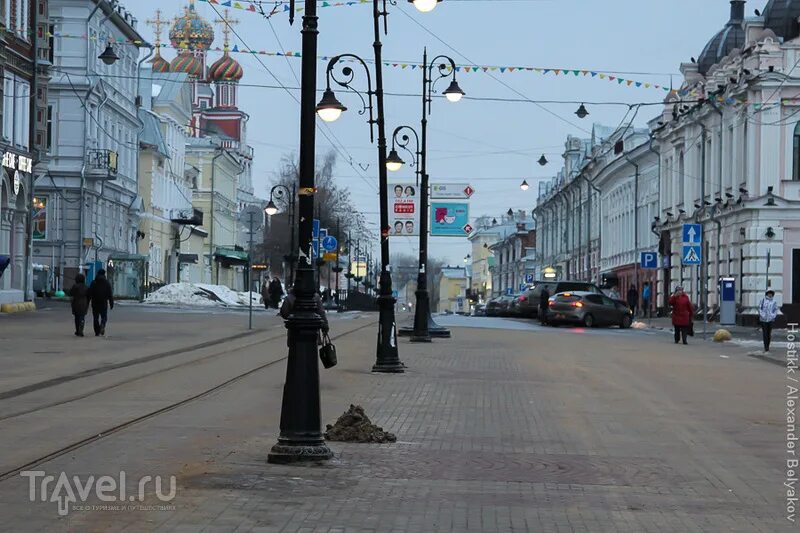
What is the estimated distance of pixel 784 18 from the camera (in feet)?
178

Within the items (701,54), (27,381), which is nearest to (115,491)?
(27,381)

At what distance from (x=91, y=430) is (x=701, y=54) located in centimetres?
5740

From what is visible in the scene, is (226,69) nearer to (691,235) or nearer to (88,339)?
(691,235)

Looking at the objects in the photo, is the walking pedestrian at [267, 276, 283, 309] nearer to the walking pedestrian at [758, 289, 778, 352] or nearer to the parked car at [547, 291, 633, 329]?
the parked car at [547, 291, 633, 329]

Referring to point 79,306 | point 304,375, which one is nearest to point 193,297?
point 79,306

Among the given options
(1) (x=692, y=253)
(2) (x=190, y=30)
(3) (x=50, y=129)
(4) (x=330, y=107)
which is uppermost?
(2) (x=190, y=30)

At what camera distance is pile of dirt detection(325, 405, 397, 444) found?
12461mm

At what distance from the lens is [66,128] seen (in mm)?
64125

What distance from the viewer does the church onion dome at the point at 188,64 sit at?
139 metres

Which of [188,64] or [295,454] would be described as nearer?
[295,454]

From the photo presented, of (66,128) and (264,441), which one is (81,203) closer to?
(66,128)
